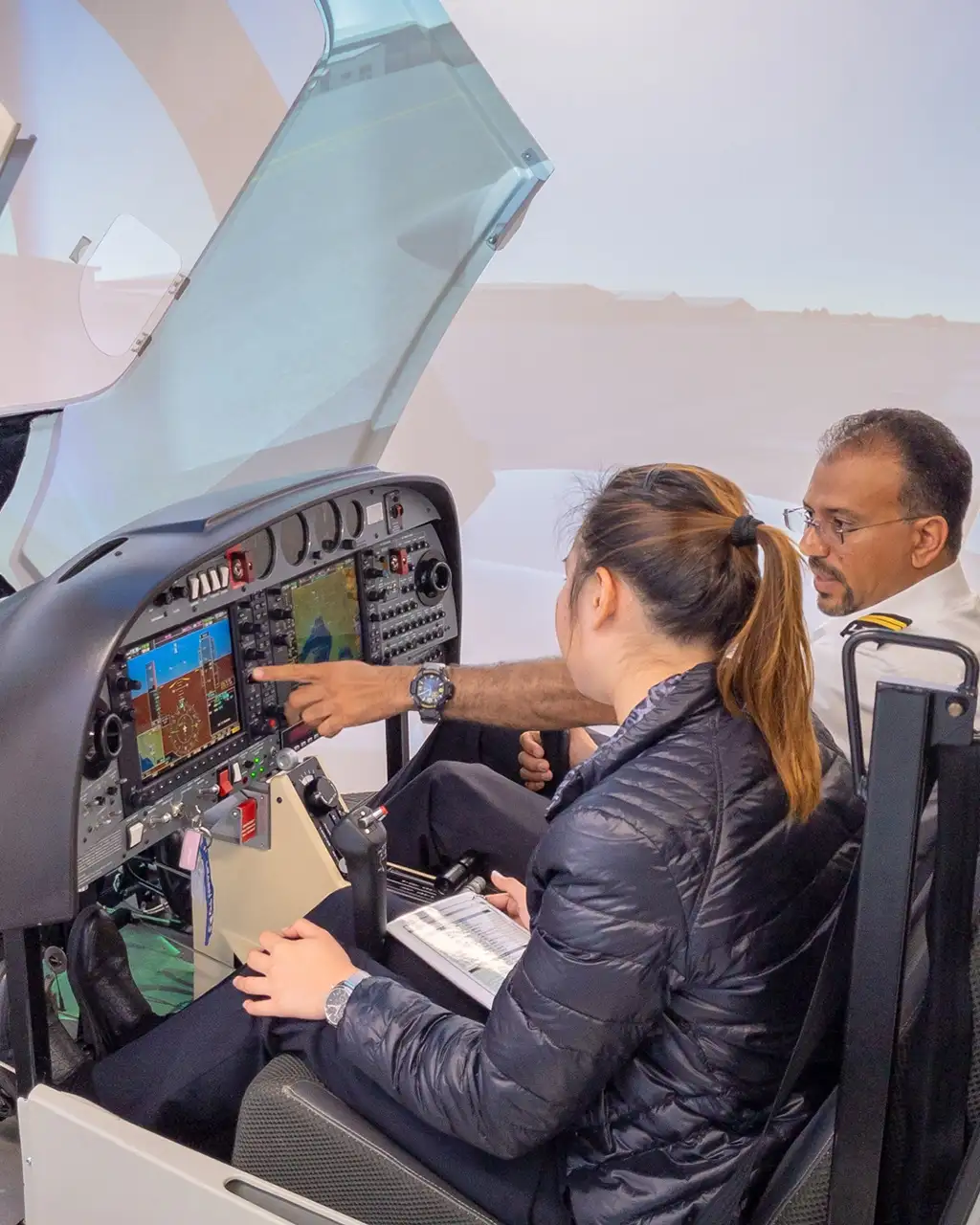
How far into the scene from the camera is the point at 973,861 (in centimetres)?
90

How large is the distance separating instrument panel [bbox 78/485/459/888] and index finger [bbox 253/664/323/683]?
4 cm

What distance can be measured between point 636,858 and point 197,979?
116 centimetres

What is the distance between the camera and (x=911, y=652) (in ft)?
5.62

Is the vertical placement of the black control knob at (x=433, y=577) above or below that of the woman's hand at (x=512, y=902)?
above

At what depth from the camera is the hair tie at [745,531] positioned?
47.6 inches

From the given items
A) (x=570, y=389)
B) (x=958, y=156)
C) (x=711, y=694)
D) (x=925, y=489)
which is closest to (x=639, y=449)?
(x=570, y=389)

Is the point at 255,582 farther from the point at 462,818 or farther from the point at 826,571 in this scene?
the point at 826,571

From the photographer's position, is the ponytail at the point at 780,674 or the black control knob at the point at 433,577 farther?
the black control knob at the point at 433,577

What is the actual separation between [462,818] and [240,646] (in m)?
0.49

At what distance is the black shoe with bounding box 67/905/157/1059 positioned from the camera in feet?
5.45

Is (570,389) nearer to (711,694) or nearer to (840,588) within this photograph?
(840,588)

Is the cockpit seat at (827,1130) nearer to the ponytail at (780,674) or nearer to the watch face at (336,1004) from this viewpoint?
the ponytail at (780,674)

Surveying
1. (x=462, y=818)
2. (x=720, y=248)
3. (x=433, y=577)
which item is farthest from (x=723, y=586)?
(x=720, y=248)

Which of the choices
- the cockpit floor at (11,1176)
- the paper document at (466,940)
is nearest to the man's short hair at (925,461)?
the paper document at (466,940)
